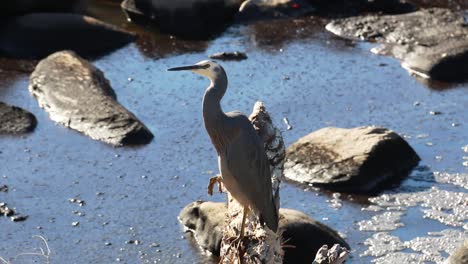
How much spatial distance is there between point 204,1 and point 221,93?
26.9 ft

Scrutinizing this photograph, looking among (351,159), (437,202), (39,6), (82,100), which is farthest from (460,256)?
(39,6)

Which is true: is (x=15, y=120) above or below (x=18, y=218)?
below

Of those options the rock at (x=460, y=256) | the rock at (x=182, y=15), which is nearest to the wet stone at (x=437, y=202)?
the rock at (x=460, y=256)

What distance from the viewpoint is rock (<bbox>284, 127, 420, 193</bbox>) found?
1066 cm

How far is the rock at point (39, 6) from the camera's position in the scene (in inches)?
576

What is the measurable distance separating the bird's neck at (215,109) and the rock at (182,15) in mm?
7944

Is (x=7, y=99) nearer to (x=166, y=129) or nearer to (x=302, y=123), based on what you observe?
(x=166, y=129)

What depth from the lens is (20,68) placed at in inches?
542

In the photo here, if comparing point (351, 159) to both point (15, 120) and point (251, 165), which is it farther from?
point (251, 165)

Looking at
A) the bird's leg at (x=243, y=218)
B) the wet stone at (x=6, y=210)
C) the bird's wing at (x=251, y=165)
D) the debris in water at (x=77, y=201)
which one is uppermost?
the bird's wing at (x=251, y=165)

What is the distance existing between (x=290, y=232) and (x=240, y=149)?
2.36 meters

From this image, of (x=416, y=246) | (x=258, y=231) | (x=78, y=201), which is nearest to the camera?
(x=258, y=231)

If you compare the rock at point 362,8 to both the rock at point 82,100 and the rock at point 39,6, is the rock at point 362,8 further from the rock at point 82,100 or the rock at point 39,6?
the rock at point 82,100

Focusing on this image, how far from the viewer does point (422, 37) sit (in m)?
14.5
